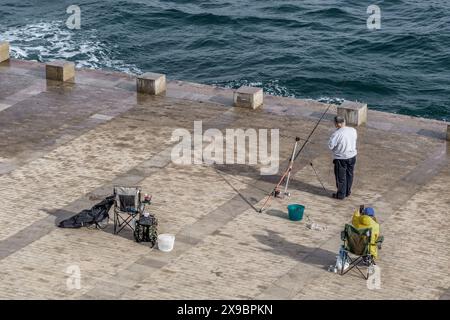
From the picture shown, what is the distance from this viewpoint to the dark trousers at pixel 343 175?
23156 millimetres

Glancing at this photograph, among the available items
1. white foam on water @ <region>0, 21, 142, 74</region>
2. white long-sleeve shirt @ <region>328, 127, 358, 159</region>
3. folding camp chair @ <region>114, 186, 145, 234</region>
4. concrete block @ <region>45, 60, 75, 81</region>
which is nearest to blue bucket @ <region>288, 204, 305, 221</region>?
white long-sleeve shirt @ <region>328, 127, 358, 159</region>

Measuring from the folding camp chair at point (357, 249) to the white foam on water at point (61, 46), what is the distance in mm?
21116

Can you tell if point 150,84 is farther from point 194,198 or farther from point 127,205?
point 127,205

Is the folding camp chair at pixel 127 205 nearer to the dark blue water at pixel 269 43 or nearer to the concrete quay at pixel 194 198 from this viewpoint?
the concrete quay at pixel 194 198

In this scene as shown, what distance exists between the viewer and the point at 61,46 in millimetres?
42656

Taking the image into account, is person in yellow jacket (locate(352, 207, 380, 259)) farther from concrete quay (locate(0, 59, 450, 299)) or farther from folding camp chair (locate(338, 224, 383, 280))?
concrete quay (locate(0, 59, 450, 299))

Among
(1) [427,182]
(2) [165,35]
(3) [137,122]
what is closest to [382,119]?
(1) [427,182]

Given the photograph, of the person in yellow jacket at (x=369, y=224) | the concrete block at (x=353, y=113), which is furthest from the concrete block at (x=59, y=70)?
the person in yellow jacket at (x=369, y=224)

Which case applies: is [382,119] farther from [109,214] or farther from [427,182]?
[109,214]

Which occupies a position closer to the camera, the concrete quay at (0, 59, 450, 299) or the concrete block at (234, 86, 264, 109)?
the concrete quay at (0, 59, 450, 299)

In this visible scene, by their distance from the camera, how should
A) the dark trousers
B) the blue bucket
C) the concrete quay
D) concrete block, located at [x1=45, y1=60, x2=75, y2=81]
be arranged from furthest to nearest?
concrete block, located at [x1=45, y1=60, x2=75, y2=81] → the dark trousers → the blue bucket → the concrete quay

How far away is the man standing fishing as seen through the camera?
902 inches

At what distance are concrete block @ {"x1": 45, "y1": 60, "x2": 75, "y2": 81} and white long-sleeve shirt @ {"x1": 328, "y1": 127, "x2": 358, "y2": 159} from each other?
35.6 feet
